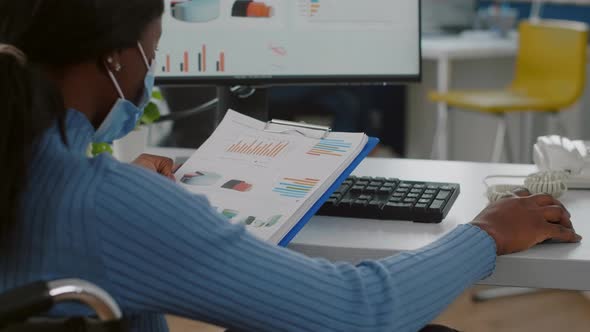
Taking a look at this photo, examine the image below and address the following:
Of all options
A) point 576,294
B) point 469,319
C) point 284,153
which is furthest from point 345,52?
point 576,294

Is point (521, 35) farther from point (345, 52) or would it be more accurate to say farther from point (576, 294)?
point (345, 52)

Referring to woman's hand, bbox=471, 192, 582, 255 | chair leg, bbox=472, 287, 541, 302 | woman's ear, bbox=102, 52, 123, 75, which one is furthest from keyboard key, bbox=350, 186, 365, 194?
chair leg, bbox=472, 287, 541, 302

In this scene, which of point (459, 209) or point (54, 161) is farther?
point (459, 209)

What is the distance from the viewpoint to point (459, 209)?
1183 mm

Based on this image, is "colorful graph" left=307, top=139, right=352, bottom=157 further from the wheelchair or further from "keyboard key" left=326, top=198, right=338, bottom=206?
the wheelchair

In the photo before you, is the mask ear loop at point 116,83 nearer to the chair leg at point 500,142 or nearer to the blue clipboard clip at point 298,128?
the blue clipboard clip at point 298,128

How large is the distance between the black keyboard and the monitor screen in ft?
→ 0.95

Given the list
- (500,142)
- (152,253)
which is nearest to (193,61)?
(152,253)

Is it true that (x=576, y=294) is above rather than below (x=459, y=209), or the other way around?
below

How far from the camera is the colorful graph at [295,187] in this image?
1.04m

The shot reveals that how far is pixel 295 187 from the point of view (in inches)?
41.5

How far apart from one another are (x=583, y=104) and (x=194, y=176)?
3.21 metres

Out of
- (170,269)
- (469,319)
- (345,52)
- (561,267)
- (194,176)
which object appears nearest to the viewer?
(170,269)

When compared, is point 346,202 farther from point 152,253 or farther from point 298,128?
point 152,253
